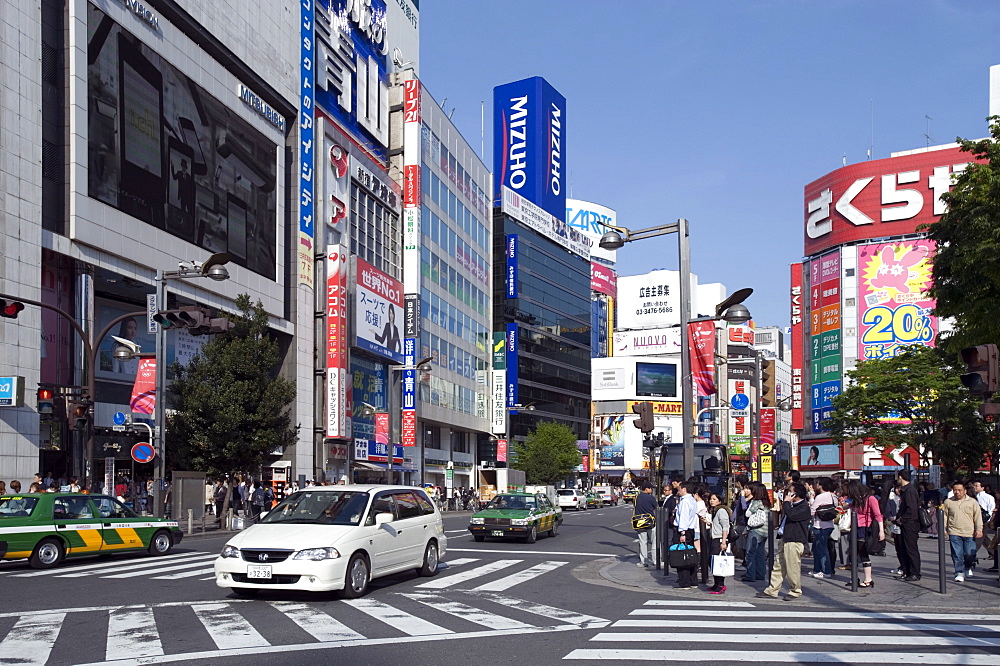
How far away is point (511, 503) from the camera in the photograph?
91.9 feet

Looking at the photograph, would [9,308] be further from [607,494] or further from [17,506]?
[607,494]

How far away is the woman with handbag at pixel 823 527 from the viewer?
16922 mm

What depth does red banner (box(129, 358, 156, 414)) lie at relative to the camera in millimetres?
31875

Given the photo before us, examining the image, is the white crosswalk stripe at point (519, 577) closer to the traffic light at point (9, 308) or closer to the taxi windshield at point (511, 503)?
the taxi windshield at point (511, 503)

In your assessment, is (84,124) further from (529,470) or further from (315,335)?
(529,470)

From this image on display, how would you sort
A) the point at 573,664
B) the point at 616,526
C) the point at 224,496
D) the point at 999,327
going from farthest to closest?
1. the point at 616,526
2. the point at 224,496
3. the point at 999,327
4. the point at 573,664

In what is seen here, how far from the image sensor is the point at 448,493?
62969mm

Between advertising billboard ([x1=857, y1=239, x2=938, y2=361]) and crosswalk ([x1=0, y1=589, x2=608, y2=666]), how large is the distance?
89846mm

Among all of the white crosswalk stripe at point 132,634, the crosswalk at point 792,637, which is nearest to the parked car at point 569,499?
the crosswalk at point 792,637

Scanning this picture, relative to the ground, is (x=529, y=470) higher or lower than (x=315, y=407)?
lower

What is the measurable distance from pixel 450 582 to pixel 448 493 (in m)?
47.3

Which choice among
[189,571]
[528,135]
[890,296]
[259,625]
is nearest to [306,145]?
[189,571]

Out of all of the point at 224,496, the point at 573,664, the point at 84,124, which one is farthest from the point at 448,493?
the point at 573,664

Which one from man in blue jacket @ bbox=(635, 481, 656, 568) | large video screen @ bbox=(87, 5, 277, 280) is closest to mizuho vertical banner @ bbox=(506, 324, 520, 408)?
large video screen @ bbox=(87, 5, 277, 280)
